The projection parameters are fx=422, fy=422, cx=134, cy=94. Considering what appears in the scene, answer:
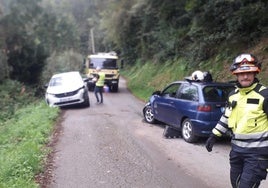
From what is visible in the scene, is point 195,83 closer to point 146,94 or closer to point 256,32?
point 256,32

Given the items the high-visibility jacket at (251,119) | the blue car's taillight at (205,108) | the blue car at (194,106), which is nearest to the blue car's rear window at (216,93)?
the blue car at (194,106)

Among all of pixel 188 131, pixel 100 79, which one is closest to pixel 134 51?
pixel 100 79

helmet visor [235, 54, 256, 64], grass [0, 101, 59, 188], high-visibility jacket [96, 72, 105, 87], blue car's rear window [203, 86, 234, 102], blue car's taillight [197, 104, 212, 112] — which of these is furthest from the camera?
high-visibility jacket [96, 72, 105, 87]

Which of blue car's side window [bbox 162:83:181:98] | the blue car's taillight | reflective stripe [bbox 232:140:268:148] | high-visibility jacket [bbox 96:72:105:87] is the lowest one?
high-visibility jacket [bbox 96:72:105:87]

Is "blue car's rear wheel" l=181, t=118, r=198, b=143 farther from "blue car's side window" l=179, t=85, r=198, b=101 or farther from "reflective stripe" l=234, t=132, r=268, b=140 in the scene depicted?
"reflective stripe" l=234, t=132, r=268, b=140

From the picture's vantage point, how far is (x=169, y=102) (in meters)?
11.9

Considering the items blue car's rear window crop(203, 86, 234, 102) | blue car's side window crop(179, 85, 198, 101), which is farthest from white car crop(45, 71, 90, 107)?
blue car's rear window crop(203, 86, 234, 102)

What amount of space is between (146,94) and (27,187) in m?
18.2

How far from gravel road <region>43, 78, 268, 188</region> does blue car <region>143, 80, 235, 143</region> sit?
1.33 ft

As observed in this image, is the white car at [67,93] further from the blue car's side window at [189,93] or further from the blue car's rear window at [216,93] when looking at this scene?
the blue car's rear window at [216,93]

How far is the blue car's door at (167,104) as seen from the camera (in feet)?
38.6

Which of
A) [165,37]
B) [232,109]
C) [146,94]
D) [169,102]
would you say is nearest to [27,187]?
[232,109]

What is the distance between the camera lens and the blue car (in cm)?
1023

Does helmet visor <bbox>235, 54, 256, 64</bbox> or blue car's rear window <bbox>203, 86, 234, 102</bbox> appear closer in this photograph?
helmet visor <bbox>235, 54, 256, 64</bbox>
